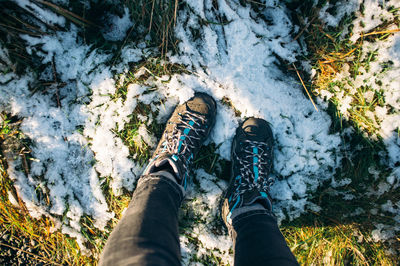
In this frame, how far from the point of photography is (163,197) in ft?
4.18

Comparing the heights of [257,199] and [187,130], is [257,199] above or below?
below

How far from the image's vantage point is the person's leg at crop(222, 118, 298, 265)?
3.62 ft

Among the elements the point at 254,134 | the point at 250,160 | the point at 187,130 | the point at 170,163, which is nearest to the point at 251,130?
the point at 254,134

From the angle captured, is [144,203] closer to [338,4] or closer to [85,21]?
[85,21]

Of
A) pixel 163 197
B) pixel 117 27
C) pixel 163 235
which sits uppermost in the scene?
pixel 117 27

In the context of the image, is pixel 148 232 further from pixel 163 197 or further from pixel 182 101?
pixel 182 101

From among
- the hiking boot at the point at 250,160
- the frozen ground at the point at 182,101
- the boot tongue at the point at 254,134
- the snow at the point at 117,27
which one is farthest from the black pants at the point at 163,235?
the snow at the point at 117,27

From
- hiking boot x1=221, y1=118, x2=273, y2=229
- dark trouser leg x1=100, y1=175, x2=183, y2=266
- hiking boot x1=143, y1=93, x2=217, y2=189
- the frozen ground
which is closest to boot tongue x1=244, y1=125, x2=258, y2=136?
hiking boot x1=221, y1=118, x2=273, y2=229

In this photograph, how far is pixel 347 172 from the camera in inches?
62.0

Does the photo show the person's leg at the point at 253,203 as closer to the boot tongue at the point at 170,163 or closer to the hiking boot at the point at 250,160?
the hiking boot at the point at 250,160

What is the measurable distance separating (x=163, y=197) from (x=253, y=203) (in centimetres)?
68

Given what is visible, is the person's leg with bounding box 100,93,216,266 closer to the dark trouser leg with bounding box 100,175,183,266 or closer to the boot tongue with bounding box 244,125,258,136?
the dark trouser leg with bounding box 100,175,183,266

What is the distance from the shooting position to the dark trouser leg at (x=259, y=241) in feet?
3.48

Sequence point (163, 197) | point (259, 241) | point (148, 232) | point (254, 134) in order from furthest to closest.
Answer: point (254, 134)
point (163, 197)
point (259, 241)
point (148, 232)
